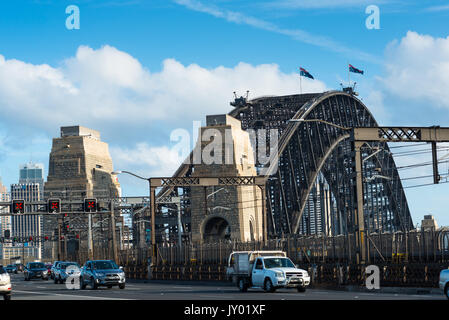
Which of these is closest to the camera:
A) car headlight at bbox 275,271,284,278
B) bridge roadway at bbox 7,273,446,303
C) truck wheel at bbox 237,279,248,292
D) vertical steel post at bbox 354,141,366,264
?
bridge roadway at bbox 7,273,446,303

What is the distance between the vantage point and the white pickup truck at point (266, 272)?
121 feet

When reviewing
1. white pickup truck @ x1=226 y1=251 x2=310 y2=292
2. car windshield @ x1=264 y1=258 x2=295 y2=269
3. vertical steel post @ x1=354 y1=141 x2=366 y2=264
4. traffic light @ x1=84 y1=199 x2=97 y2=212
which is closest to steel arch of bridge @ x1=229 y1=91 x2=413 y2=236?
traffic light @ x1=84 y1=199 x2=97 y2=212

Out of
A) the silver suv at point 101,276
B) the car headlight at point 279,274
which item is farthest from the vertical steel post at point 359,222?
the silver suv at point 101,276

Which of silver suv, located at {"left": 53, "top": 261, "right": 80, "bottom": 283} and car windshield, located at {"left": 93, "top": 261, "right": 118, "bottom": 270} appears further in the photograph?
silver suv, located at {"left": 53, "top": 261, "right": 80, "bottom": 283}

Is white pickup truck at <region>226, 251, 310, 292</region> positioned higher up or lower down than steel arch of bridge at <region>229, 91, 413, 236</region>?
lower down

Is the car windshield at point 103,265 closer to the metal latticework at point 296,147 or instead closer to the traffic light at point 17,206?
the traffic light at point 17,206

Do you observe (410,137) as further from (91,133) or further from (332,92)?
(91,133)

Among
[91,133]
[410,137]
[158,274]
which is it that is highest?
[91,133]

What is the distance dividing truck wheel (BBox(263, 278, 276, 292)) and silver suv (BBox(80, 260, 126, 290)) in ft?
33.6

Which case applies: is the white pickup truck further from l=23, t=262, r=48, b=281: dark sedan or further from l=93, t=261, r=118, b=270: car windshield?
l=23, t=262, r=48, b=281: dark sedan

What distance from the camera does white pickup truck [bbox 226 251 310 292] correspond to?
121 feet

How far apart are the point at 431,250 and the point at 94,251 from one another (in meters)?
51.5

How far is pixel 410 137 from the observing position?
46219 millimetres
